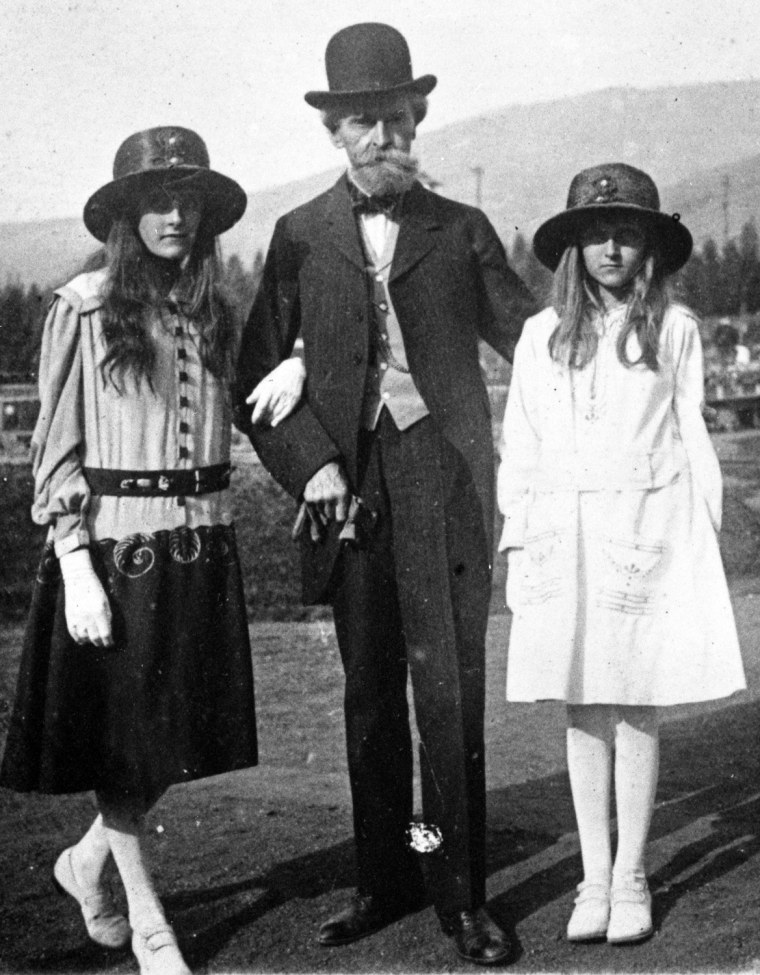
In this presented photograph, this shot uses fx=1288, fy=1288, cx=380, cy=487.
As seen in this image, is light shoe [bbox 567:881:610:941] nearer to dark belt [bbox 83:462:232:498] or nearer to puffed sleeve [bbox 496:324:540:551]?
puffed sleeve [bbox 496:324:540:551]

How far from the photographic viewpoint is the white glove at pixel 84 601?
332cm

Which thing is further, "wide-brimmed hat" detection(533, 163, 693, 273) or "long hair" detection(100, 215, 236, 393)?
"wide-brimmed hat" detection(533, 163, 693, 273)

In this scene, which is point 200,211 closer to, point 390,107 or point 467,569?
point 390,107

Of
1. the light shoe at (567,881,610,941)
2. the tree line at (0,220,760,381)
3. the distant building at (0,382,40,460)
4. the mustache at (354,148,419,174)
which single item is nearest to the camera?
the light shoe at (567,881,610,941)

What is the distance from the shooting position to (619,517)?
350cm

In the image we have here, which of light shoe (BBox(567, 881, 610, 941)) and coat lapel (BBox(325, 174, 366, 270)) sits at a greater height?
coat lapel (BBox(325, 174, 366, 270))

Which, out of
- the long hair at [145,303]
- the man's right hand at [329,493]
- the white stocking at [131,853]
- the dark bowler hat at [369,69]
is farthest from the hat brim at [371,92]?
the white stocking at [131,853]

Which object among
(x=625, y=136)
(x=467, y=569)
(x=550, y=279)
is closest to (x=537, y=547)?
(x=467, y=569)

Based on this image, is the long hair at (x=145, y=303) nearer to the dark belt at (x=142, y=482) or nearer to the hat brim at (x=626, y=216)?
the dark belt at (x=142, y=482)

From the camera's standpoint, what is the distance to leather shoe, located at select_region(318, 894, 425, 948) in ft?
11.5

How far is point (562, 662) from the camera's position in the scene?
3502mm

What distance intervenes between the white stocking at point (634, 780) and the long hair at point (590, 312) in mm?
980

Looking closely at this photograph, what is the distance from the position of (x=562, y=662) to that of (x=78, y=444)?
1.42 meters

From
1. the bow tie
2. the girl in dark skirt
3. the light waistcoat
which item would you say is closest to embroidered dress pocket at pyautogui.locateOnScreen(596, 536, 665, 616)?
the light waistcoat
